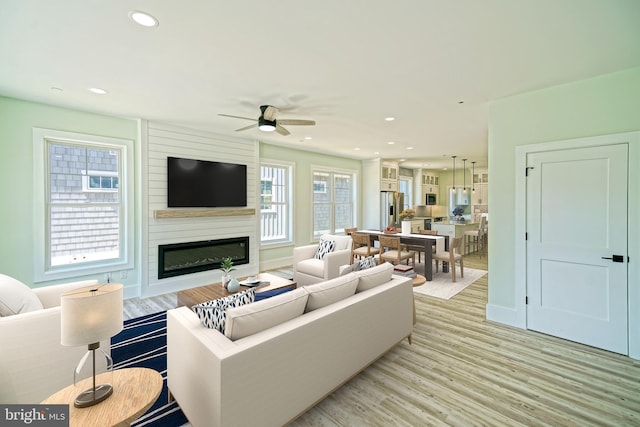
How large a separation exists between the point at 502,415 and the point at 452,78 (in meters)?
2.98

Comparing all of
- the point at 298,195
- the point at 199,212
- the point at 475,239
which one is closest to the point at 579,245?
the point at 298,195

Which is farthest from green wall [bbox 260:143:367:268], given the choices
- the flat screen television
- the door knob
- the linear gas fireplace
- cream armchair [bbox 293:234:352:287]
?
the door knob

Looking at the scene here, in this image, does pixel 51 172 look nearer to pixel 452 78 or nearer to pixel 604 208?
pixel 452 78

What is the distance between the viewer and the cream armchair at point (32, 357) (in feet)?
5.86

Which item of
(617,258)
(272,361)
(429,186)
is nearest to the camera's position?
(272,361)

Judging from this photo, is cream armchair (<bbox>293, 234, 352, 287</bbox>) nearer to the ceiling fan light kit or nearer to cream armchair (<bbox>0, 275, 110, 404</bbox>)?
the ceiling fan light kit

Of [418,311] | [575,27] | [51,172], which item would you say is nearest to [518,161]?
[575,27]

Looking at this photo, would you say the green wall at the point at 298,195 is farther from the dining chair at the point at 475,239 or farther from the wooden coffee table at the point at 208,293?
the dining chair at the point at 475,239

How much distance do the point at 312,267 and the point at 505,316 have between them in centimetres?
275

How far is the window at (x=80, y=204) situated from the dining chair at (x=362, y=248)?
408 centimetres

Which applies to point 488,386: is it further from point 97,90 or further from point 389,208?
point 389,208

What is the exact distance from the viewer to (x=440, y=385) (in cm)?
229

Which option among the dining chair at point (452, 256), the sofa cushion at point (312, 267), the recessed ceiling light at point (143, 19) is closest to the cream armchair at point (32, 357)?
the recessed ceiling light at point (143, 19)

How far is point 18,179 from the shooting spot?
353 cm
